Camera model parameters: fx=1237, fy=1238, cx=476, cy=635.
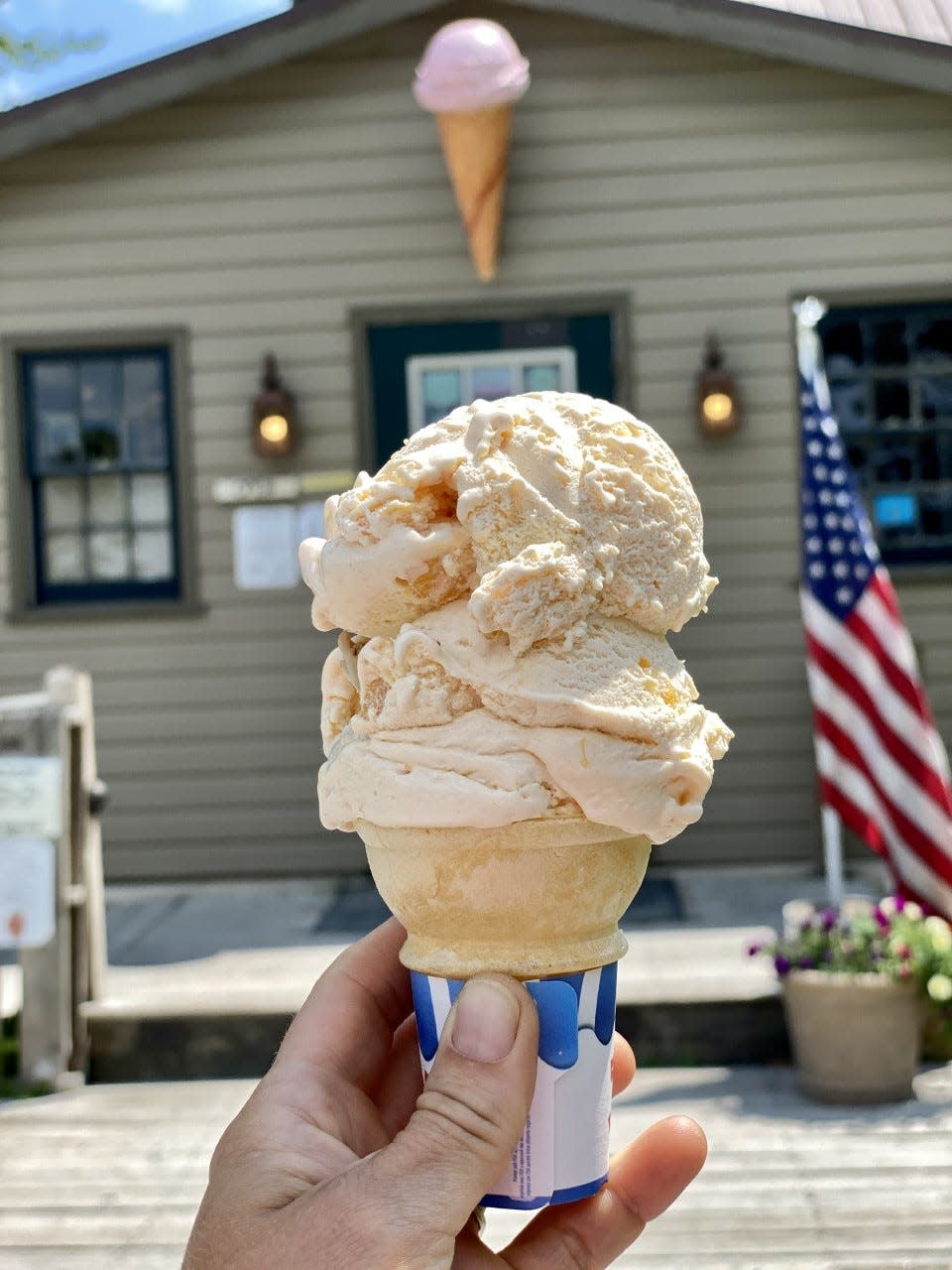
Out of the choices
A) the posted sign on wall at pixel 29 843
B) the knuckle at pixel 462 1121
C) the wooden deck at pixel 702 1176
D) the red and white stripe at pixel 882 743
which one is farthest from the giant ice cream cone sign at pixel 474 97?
the knuckle at pixel 462 1121

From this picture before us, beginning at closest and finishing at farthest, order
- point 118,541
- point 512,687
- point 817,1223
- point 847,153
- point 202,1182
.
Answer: point 512,687, point 817,1223, point 202,1182, point 847,153, point 118,541

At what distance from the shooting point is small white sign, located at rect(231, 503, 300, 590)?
275 inches

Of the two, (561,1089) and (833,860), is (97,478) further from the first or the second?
(561,1089)

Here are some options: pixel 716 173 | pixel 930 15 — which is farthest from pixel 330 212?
pixel 930 15

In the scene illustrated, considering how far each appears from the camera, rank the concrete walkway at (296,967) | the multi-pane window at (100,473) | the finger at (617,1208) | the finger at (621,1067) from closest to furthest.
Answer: the finger at (617,1208)
the finger at (621,1067)
the concrete walkway at (296,967)
the multi-pane window at (100,473)

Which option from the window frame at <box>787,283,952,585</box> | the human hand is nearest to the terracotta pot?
the human hand

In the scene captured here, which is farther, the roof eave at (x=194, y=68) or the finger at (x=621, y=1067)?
the roof eave at (x=194, y=68)

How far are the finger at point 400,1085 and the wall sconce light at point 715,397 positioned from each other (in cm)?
505

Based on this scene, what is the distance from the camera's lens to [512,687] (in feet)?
5.74

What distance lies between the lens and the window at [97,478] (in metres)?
7.17

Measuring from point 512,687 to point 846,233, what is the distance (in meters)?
5.91

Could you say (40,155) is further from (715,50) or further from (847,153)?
(847,153)

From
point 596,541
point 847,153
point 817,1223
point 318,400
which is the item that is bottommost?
point 817,1223

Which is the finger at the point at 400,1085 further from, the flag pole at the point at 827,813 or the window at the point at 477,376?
the window at the point at 477,376
